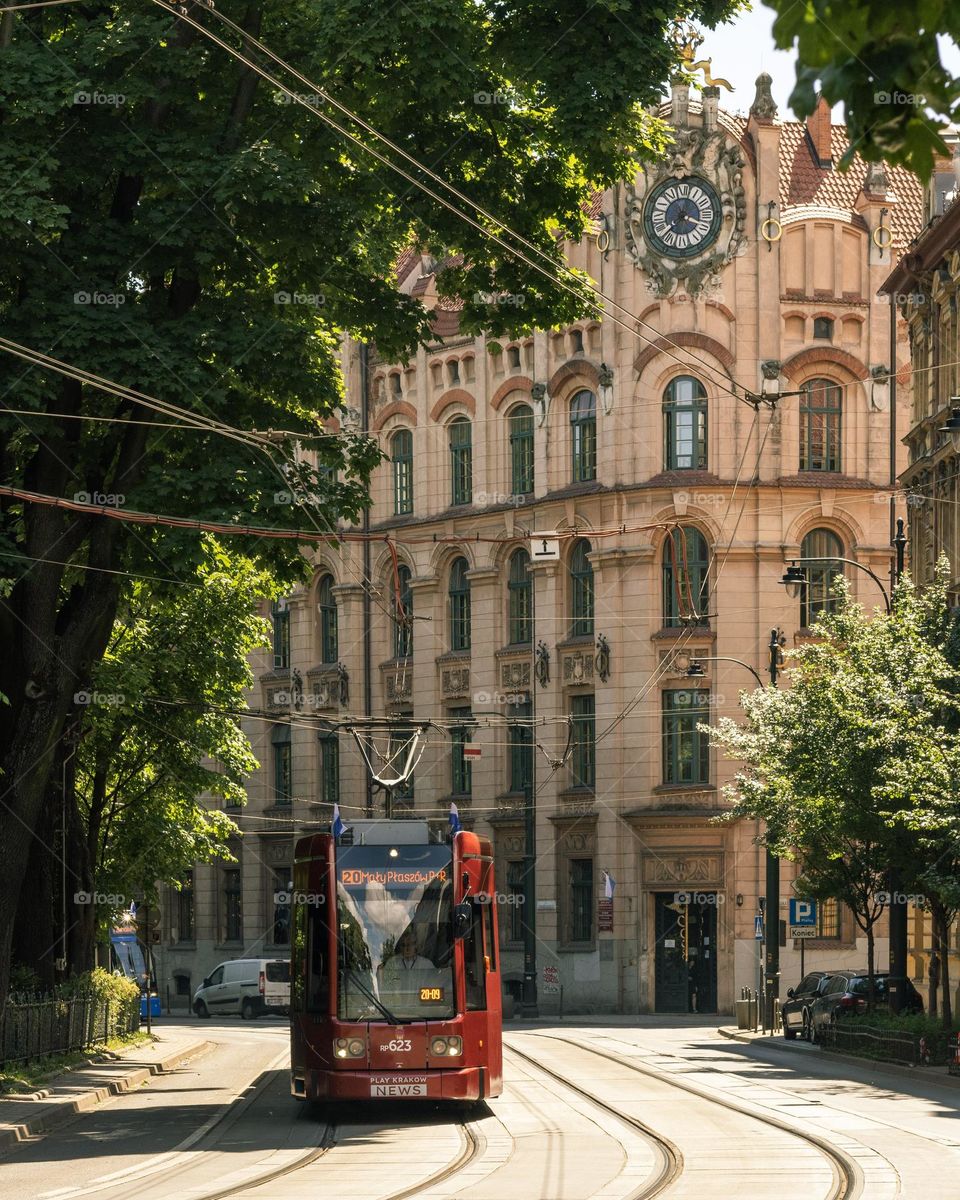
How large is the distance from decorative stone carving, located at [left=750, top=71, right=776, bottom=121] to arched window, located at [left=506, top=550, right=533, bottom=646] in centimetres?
1346

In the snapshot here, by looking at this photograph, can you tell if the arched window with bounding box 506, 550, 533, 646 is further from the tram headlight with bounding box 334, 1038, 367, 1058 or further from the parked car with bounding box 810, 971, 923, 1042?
the tram headlight with bounding box 334, 1038, 367, 1058

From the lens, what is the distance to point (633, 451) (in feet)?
184

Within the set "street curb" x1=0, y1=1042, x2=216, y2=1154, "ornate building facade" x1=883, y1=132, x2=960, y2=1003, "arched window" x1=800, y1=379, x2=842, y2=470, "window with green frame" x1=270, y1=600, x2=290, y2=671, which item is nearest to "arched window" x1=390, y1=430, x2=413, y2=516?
"window with green frame" x1=270, y1=600, x2=290, y2=671

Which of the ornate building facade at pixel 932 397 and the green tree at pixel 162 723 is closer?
the green tree at pixel 162 723

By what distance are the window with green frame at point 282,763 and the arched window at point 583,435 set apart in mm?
15601

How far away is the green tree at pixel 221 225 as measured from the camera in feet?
74.2

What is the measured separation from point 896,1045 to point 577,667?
25636mm

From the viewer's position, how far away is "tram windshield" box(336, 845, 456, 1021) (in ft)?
67.6

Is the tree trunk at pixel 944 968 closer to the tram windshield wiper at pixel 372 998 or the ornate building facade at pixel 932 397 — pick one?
the ornate building facade at pixel 932 397

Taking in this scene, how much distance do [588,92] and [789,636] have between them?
33236mm

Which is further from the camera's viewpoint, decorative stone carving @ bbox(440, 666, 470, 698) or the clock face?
decorative stone carving @ bbox(440, 666, 470, 698)

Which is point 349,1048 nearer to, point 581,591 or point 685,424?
point 685,424

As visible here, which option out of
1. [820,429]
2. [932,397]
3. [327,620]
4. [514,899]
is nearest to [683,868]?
[514,899]

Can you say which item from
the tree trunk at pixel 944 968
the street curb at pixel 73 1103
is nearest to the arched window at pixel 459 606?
the street curb at pixel 73 1103
